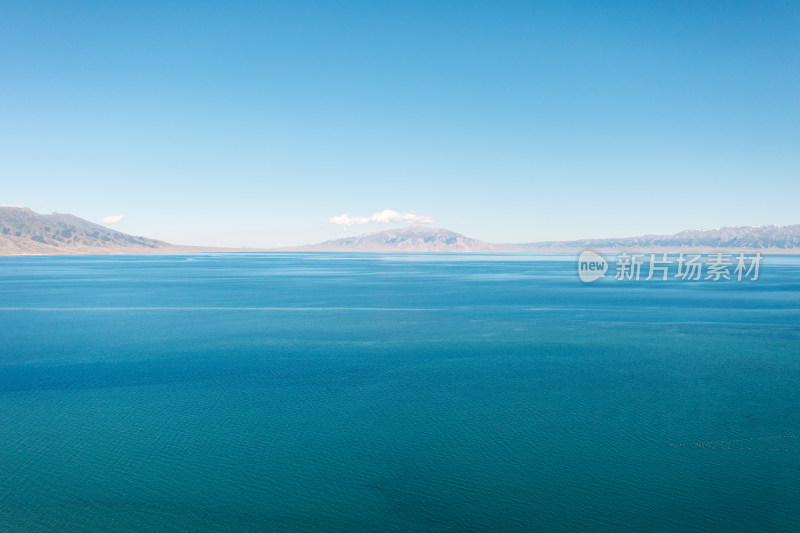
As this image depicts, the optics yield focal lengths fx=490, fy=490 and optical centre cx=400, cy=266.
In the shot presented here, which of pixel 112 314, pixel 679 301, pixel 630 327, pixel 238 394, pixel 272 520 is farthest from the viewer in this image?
pixel 679 301

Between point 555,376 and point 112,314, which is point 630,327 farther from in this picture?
point 112,314

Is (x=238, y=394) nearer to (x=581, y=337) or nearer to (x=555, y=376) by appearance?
(x=555, y=376)

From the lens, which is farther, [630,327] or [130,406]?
[630,327]

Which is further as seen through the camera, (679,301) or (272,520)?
(679,301)

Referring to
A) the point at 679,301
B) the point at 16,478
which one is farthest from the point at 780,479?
the point at 679,301

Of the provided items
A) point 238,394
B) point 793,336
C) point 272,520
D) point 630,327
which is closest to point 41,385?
point 238,394

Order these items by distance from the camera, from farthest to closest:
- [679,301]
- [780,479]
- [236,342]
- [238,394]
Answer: [679,301] → [236,342] → [238,394] → [780,479]
